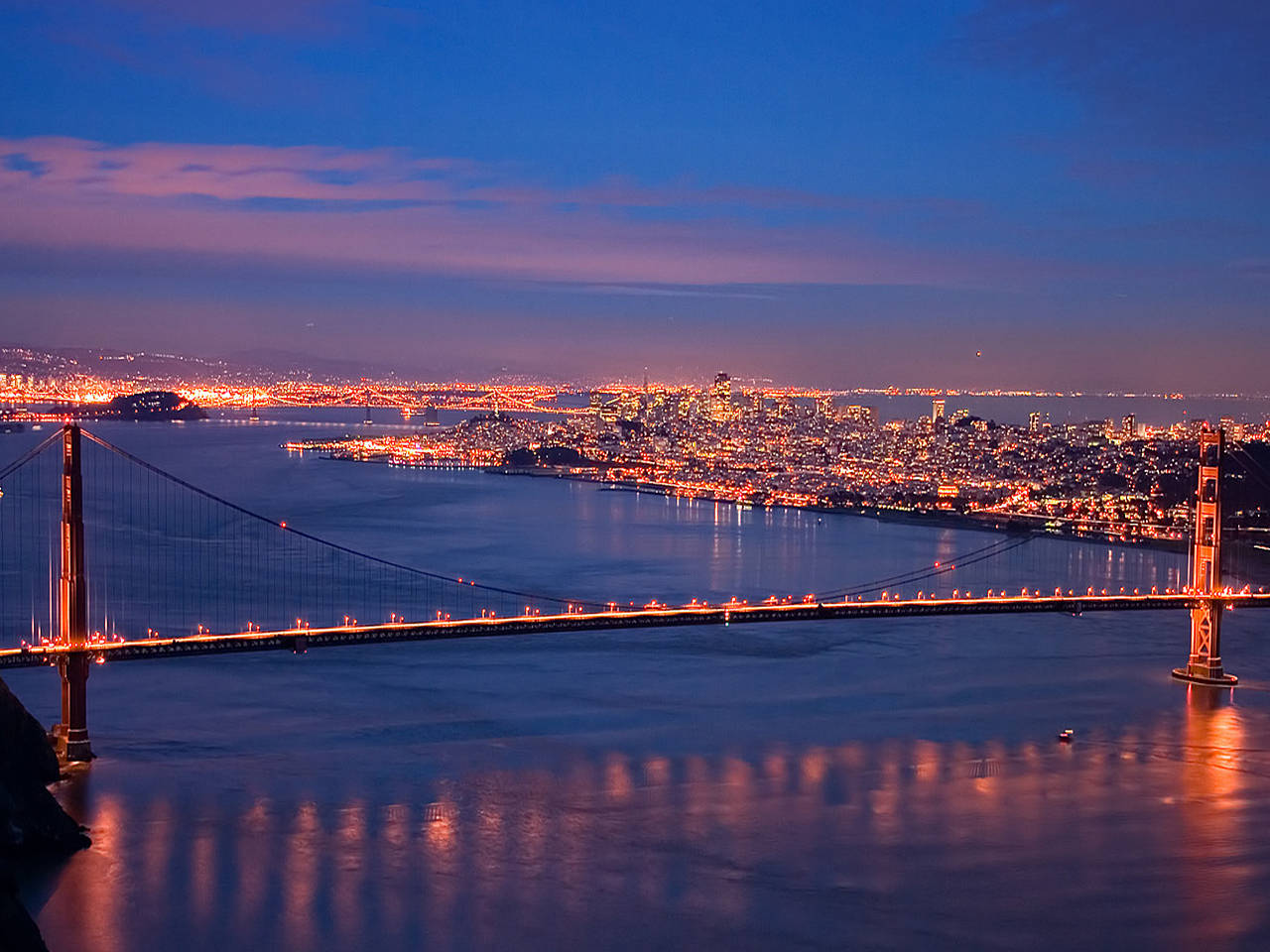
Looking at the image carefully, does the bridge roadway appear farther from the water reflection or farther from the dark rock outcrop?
the water reflection

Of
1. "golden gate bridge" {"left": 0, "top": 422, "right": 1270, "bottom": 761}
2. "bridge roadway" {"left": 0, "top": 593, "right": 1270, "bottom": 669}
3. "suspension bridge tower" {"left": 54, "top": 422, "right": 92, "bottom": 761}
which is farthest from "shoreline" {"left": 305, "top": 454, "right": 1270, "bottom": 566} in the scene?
"suspension bridge tower" {"left": 54, "top": 422, "right": 92, "bottom": 761}

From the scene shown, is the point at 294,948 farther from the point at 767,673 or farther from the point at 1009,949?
the point at 767,673

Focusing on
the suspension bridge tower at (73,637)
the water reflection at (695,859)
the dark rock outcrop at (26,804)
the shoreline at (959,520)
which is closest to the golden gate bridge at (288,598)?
the suspension bridge tower at (73,637)

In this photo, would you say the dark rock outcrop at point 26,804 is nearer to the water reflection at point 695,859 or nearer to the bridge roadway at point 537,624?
the water reflection at point 695,859

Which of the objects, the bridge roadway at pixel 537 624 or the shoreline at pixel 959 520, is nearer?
the bridge roadway at pixel 537 624

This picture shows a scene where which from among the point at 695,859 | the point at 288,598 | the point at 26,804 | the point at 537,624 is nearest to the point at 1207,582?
the point at 537,624

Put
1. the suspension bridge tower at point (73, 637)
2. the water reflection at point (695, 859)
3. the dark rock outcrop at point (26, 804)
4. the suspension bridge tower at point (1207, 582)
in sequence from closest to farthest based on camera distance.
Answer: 1. the water reflection at point (695, 859)
2. the dark rock outcrop at point (26, 804)
3. the suspension bridge tower at point (73, 637)
4. the suspension bridge tower at point (1207, 582)

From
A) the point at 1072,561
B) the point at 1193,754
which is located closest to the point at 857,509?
the point at 1072,561
